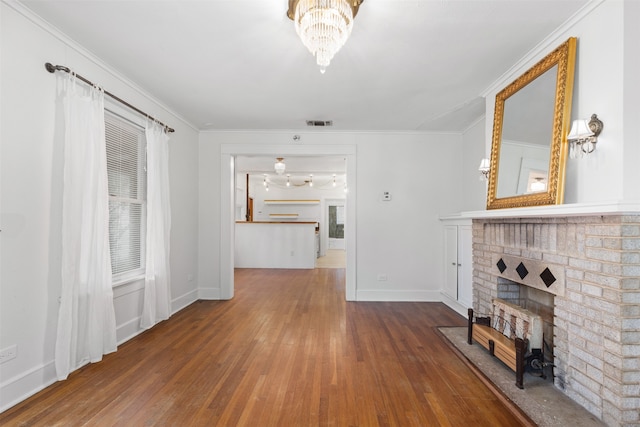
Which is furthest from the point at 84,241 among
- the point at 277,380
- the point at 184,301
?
the point at 184,301

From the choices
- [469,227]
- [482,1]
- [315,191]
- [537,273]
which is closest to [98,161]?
[482,1]

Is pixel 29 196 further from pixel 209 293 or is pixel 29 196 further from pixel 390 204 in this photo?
pixel 390 204

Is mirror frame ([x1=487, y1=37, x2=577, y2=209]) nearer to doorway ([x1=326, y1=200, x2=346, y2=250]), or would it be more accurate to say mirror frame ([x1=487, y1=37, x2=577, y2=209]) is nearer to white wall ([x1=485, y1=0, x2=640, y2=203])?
white wall ([x1=485, y1=0, x2=640, y2=203])

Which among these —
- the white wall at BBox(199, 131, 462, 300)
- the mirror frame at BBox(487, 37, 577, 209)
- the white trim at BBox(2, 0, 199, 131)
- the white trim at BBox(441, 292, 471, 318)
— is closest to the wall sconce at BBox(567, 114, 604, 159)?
the mirror frame at BBox(487, 37, 577, 209)

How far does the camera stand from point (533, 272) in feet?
7.30

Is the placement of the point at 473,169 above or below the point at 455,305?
above

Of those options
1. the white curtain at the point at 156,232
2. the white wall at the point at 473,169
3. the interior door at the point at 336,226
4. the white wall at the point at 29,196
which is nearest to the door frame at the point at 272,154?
the white curtain at the point at 156,232

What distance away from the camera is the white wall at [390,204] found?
172 inches

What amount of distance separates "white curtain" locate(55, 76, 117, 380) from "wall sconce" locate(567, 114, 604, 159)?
11.2 ft

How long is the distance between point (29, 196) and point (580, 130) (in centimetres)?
353

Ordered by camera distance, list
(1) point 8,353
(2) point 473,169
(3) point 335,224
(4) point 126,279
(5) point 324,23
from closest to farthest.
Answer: (5) point 324,23 → (1) point 8,353 → (4) point 126,279 → (2) point 473,169 → (3) point 335,224

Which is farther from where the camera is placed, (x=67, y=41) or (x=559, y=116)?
(x=67, y=41)

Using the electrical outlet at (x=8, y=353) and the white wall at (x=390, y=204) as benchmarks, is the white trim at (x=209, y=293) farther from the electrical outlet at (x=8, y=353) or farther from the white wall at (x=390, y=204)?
the electrical outlet at (x=8, y=353)

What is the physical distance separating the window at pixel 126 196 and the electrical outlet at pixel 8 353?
3.24ft
